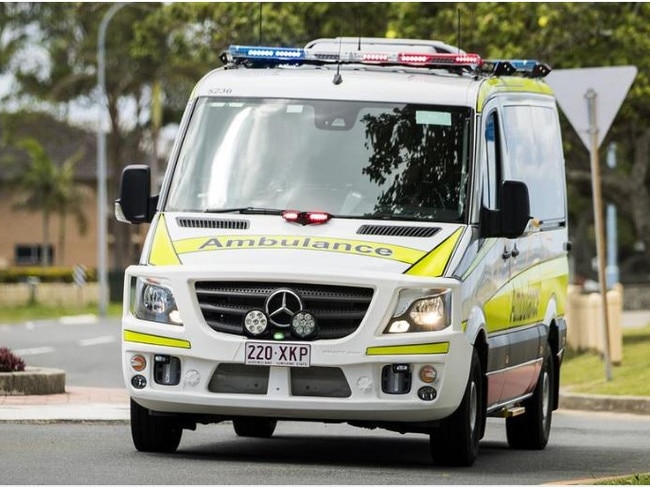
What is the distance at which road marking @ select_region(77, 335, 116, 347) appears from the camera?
32.4 metres

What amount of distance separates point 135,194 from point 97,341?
2164 cm

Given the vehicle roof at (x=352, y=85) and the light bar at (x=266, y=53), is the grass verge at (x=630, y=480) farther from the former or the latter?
the light bar at (x=266, y=53)

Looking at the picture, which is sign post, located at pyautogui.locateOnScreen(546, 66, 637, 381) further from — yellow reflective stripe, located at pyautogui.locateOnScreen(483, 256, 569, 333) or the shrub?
the shrub

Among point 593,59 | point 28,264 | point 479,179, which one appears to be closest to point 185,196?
point 479,179

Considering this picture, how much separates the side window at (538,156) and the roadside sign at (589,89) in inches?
156

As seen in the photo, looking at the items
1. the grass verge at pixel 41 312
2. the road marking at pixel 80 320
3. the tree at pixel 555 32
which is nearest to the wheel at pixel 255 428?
the tree at pixel 555 32

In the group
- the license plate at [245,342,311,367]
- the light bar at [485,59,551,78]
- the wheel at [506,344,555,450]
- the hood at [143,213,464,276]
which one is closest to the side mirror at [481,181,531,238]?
the hood at [143,213,464,276]

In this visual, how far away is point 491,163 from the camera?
12914 millimetres

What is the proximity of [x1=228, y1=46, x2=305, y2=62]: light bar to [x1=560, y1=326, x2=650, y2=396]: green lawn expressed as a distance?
7.86 metres

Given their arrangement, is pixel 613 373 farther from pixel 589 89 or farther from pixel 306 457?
pixel 306 457

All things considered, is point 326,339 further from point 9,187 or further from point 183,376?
point 9,187

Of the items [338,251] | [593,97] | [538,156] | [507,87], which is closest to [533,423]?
[538,156]

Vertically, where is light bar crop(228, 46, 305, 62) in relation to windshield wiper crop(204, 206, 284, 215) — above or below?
above

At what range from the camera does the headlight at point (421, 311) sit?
11.3 metres
